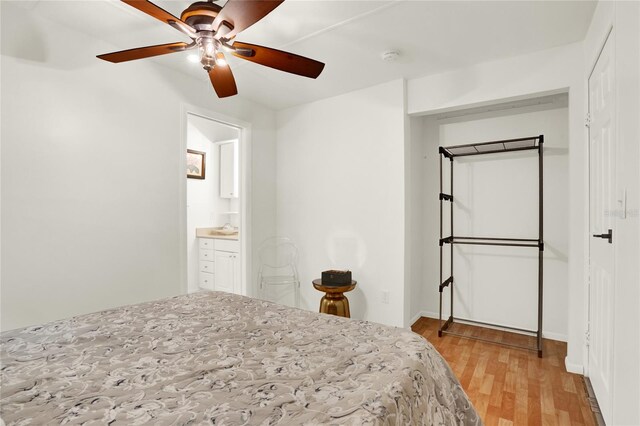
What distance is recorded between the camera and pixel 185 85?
2.99m

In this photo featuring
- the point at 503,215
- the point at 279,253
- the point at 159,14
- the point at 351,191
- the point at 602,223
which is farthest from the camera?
the point at 279,253

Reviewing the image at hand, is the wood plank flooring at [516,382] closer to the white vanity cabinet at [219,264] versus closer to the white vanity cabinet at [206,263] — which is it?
the white vanity cabinet at [219,264]

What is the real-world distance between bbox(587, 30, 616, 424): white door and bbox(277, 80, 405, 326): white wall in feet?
4.68

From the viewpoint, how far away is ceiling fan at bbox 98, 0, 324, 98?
1.34m

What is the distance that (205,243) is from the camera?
15.6ft

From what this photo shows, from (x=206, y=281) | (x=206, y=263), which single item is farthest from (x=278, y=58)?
(x=206, y=281)

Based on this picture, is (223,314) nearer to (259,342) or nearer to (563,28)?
(259,342)

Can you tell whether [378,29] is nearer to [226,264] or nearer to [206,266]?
[226,264]

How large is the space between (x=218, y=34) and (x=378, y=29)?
1257 mm

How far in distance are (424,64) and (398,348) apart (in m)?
2.50

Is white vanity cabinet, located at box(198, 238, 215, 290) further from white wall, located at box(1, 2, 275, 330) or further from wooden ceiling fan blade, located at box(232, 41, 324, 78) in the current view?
wooden ceiling fan blade, located at box(232, 41, 324, 78)

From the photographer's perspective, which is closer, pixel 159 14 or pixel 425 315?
pixel 159 14

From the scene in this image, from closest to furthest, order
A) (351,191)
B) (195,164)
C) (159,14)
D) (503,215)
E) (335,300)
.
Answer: (159,14) < (335,300) < (503,215) < (351,191) < (195,164)

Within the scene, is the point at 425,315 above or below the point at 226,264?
below
